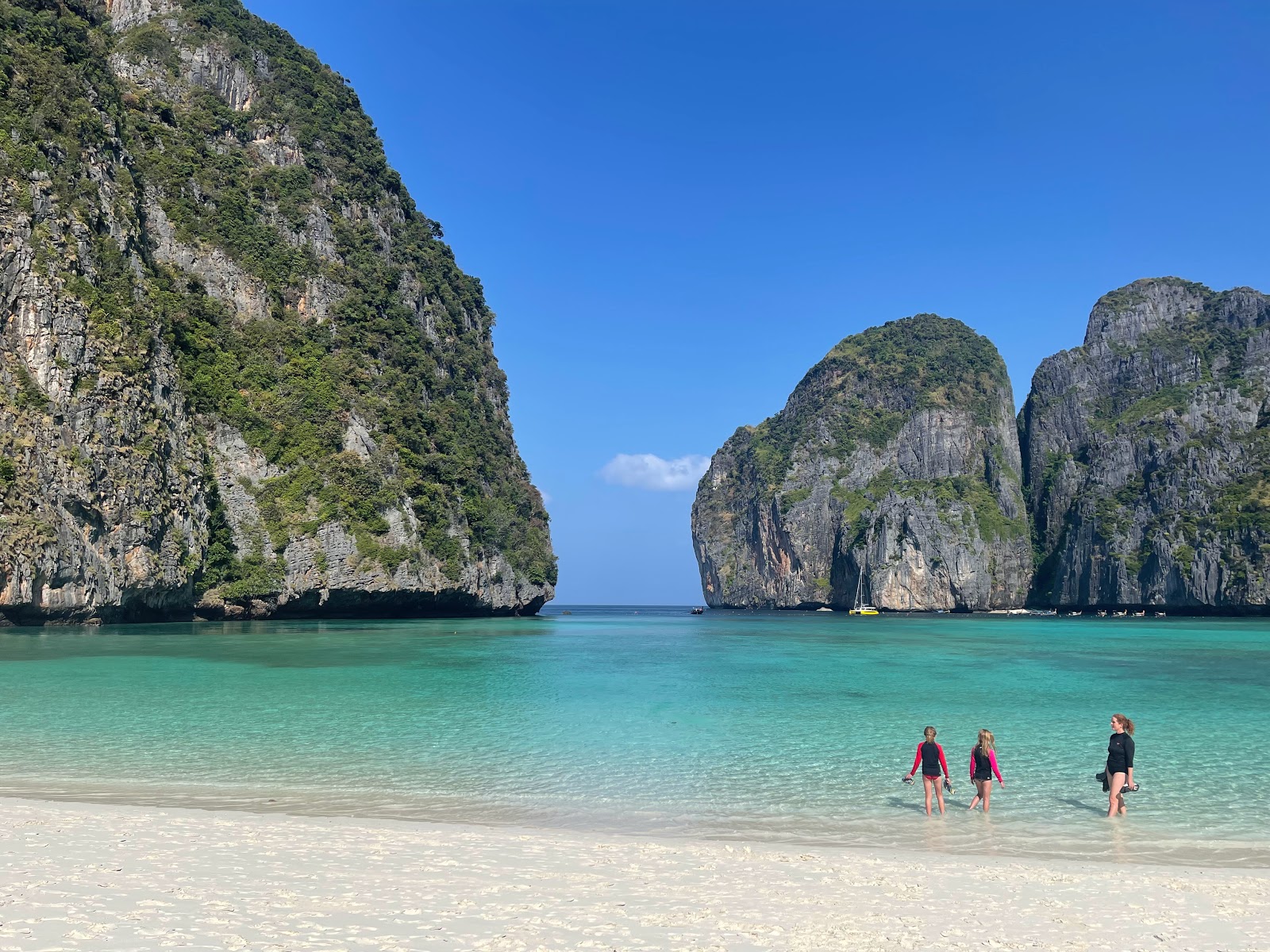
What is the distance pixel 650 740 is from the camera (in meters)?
15.8

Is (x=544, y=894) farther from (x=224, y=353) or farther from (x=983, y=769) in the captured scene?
(x=224, y=353)

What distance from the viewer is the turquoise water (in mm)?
10570

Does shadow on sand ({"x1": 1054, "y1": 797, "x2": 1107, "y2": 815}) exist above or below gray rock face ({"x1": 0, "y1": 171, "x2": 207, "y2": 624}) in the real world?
below

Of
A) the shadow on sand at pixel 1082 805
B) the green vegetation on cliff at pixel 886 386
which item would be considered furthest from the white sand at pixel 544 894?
the green vegetation on cliff at pixel 886 386

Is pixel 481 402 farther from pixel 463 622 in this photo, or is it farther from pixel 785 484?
pixel 785 484

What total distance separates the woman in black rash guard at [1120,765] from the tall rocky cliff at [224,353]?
4104cm

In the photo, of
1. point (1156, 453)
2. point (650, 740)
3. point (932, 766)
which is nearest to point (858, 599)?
point (1156, 453)

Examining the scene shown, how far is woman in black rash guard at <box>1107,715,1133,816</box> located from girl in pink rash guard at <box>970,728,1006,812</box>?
1380 millimetres

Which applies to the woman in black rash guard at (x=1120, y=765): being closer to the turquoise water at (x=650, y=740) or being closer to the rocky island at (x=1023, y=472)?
A: the turquoise water at (x=650, y=740)

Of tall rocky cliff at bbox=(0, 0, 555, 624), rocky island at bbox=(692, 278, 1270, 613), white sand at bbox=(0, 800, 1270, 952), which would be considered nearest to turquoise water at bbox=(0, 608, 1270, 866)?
white sand at bbox=(0, 800, 1270, 952)

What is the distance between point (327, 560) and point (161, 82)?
1543 inches

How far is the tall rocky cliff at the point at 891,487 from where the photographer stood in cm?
13162

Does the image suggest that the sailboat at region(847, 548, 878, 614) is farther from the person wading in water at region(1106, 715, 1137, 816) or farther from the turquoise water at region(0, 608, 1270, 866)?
the person wading in water at region(1106, 715, 1137, 816)

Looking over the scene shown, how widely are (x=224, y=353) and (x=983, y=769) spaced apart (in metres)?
55.5
